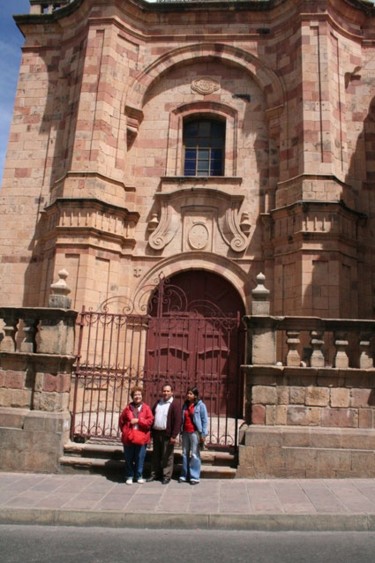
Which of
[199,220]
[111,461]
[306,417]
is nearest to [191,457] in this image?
[111,461]

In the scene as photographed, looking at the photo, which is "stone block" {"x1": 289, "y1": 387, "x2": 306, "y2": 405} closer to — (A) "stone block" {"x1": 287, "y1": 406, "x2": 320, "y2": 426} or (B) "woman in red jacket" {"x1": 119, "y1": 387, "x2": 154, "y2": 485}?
(A) "stone block" {"x1": 287, "y1": 406, "x2": 320, "y2": 426}

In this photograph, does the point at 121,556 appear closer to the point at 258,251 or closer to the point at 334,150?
the point at 258,251

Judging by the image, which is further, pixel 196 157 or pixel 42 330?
pixel 196 157

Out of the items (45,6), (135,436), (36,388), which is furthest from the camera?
(45,6)

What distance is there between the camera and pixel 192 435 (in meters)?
7.47

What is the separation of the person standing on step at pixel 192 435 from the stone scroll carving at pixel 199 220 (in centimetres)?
597

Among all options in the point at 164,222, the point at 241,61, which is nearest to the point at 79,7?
the point at 241,61

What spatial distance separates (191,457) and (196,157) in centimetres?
934

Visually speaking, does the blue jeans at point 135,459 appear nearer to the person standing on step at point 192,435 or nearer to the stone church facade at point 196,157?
the person standing on step at point 192,435

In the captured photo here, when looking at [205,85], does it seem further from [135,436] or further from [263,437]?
[135,436]

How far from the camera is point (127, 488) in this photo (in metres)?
6.97

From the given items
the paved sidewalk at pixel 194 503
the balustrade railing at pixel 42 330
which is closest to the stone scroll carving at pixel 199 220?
the balustrade railing at pixel 42 330

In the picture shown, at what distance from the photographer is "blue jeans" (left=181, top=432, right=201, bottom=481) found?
7.36 meters

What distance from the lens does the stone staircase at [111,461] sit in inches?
300
